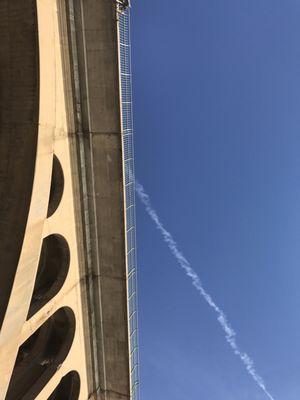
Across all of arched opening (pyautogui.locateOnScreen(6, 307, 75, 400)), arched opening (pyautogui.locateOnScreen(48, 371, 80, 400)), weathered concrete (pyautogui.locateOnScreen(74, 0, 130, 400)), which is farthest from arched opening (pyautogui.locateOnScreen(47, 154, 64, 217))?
arched opening (pyautogui.locateOnScreen(48, 371, 80, 400))

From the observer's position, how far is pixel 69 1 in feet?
41.6

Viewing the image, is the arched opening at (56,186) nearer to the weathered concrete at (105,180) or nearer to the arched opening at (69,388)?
the weathered concrete at (105,180)

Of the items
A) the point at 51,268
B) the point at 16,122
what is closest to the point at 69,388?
the point at 51,268

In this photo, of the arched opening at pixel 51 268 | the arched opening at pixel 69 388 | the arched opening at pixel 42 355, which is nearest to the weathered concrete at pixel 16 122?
the arched opening at pixel 51 268

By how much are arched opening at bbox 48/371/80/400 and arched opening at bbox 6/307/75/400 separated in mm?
1487

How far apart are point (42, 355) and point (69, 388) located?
2171mm

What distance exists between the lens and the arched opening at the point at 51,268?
47.0 ft

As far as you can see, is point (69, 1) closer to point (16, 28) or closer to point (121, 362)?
point (16, 28)

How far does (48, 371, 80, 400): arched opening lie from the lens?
16.6m

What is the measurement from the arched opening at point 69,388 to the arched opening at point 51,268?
13.7 ft

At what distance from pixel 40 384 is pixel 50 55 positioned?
11050 millimetres

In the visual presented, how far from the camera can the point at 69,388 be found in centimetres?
1700

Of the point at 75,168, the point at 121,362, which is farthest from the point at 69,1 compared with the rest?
the point at 121,362

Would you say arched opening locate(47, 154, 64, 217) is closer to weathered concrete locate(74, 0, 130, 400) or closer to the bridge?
the bridge
